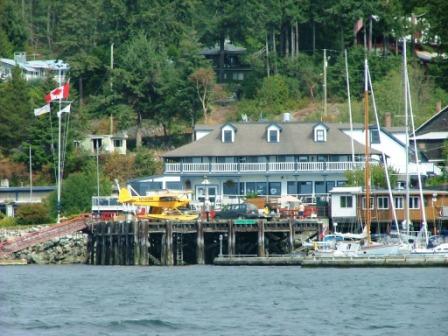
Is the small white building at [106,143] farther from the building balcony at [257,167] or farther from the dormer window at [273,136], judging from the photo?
the dormer window at [273,136]

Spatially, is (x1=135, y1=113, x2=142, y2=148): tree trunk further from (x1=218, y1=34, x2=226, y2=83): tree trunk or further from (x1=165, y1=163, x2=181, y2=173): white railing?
(x1=165, y1=163, x2=181, y2=173): white railing

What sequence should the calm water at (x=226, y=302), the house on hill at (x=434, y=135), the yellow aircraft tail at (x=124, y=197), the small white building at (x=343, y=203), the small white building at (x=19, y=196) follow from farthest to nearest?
the house on hill at (x=434, y=135) < the small white building at (x=19, y=196) < the yellow aircraft tail at (x=124, y=197) < the small white building at (x=343, y=203) < the calm water at (x=226, y=302)

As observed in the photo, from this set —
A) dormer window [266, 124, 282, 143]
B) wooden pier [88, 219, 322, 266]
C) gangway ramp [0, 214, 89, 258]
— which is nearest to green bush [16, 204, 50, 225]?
gangway ramp [0, 214, 89, 258]

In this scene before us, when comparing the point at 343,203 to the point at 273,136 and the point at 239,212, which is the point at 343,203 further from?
the point at 273,136

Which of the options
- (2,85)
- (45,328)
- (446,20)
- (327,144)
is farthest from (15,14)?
(45,328)

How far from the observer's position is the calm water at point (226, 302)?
180ft

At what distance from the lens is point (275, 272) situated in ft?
261

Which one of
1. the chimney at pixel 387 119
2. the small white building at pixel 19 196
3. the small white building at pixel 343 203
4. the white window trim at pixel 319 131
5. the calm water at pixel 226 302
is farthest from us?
the chimney at pixel 387 119

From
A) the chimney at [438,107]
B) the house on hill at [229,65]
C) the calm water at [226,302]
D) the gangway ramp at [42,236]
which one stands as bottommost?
the calm water at [226,302]

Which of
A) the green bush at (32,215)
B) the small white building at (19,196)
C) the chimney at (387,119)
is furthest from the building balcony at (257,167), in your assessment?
the chimney at (387,119)

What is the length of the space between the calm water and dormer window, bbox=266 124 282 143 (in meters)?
20.6

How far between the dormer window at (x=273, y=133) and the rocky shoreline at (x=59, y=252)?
13.9 meters

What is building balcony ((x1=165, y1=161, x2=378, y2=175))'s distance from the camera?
10038cm

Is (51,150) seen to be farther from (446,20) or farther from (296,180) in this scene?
(446,20)
